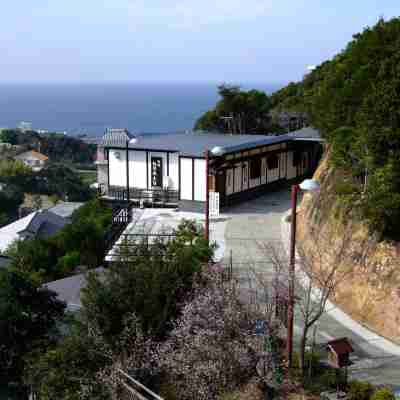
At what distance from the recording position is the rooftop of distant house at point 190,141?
26984mm

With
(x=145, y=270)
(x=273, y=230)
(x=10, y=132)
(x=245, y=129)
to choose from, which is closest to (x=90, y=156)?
(x=10, y=132)

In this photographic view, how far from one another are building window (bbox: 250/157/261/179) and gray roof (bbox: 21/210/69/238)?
1180cm

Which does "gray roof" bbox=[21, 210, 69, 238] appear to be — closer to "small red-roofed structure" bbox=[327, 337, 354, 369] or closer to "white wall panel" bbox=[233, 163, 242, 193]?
"white wall panel" bbox=[233, 163, 242, 193]

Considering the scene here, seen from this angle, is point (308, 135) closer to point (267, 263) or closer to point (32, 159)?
point (267, 263)

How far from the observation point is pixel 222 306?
1165cm

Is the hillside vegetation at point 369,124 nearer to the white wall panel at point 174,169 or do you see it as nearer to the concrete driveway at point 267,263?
the concrete driveway at point 267,263

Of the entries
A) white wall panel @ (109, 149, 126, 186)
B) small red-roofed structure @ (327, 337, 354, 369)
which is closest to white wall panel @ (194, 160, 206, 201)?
white wall panel @ (109, 149, 126, 186)

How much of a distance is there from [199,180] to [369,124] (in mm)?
11055

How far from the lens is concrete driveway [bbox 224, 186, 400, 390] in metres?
12.7

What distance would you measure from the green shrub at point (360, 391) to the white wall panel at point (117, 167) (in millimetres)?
19382

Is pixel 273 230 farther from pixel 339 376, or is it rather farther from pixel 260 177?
pixel 339 376

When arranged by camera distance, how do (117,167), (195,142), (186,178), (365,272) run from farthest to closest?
(117,167) → (195,142) → (186,178) → (365,272)

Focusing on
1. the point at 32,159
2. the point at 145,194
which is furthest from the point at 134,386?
the point at 32,159

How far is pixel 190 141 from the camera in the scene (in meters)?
29.2
